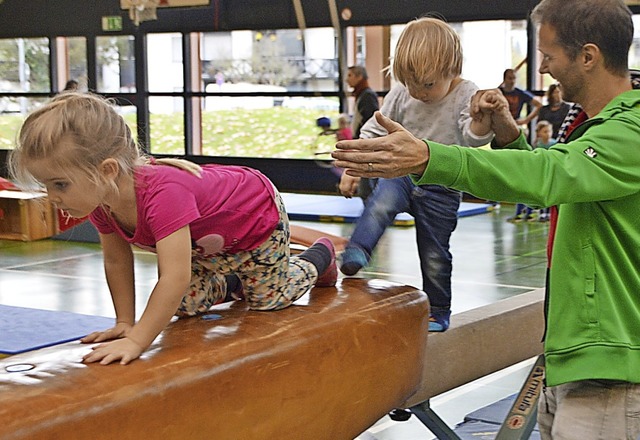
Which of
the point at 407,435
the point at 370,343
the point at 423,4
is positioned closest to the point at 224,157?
the point at 423,4

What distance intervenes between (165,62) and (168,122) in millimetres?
1046

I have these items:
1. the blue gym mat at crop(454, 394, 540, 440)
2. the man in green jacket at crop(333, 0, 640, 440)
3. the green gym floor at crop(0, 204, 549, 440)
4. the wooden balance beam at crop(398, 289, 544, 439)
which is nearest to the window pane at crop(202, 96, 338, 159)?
the green gym floor at crop(0, 204, 549, 440)

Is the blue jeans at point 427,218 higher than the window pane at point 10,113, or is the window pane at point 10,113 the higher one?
the window pane at point 10,113

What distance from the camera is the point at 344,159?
6.26 ft

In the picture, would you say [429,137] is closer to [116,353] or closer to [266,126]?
[116,353]

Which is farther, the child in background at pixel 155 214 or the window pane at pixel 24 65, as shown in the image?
the window pane at pixel 24 65

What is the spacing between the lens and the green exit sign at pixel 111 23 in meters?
16.6

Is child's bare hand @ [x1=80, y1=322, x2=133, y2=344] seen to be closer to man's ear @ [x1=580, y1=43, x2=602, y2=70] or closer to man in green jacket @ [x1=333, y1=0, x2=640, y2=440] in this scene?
man in green jacket @ [x1=333, y1=0, x2=640, y2=440]

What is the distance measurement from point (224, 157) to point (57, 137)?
46.9ft

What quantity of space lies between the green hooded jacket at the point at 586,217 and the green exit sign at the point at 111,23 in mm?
15390

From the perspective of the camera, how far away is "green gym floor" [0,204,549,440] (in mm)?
4996

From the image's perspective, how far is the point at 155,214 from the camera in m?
2.23

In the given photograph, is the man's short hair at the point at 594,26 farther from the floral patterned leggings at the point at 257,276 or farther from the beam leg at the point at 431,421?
the beam leg at the point at 431,421

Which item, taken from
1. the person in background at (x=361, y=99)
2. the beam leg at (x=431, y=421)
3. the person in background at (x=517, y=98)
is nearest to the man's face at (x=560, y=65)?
the beam leg at (x=431, y=421)
